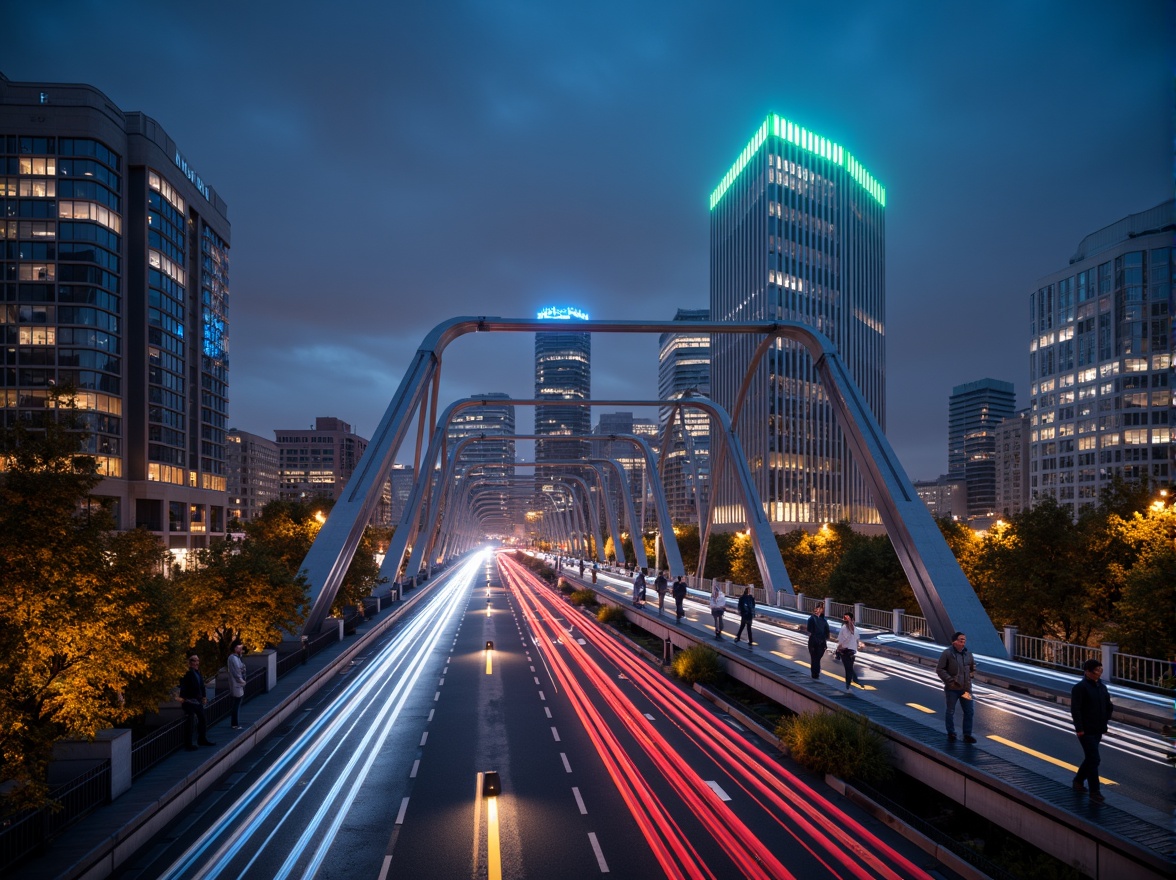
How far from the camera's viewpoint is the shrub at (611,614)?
41.8m

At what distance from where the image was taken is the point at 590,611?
4912cm

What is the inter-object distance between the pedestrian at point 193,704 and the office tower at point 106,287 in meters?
63.9

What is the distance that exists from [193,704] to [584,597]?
1534 inches

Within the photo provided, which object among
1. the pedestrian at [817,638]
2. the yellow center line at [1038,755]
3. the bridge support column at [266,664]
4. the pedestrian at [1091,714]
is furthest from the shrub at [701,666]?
the pedestrian at [1091,714]

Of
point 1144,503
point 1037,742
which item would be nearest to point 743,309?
point 1144,503

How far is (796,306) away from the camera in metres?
109

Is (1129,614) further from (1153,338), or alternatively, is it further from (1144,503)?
(1153,338)

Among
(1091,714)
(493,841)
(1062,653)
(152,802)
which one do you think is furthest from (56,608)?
(1062,653)

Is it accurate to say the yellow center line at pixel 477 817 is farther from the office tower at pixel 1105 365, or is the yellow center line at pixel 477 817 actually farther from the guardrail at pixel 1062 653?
the office tower at pixel 1105 365

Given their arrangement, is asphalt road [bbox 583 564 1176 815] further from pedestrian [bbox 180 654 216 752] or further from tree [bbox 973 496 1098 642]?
pedestrian [bbox 180 654 216 752]

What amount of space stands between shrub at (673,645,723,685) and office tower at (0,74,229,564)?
6289 centimetres

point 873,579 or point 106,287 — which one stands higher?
point 106,287

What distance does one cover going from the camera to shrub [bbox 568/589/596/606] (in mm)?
51594

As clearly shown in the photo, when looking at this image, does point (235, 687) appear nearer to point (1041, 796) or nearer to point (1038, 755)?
point (1041, 796)
